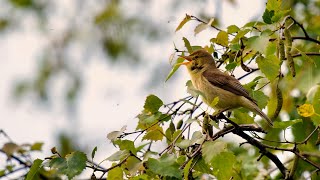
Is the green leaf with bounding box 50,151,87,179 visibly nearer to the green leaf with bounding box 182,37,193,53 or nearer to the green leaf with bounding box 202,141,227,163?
the green leaf with bounding box 202,141,227,163

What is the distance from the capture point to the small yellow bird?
3.46m

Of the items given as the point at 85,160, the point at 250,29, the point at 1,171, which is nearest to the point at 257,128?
the point at 250,29

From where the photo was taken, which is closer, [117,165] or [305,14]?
[117,165]

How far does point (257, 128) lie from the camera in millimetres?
2744

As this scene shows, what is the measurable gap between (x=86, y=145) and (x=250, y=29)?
3.14 m

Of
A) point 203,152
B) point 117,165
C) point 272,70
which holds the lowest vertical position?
point 203,152

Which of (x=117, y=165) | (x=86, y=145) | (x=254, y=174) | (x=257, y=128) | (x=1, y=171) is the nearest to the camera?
(x=117, y=165)

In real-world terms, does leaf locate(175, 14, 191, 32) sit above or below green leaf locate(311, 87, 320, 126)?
above

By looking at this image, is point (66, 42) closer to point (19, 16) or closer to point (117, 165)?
point (19, 16)

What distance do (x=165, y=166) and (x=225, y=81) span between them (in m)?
1.41

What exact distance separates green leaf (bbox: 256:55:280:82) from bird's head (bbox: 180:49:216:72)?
36.2 inches

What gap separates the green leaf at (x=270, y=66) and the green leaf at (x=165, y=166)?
602mm

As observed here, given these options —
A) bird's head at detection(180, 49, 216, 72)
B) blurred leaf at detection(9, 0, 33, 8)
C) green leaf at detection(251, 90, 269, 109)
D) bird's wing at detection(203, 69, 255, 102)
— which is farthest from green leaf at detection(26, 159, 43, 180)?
blurred leaf at detection(9, 0, 33, 8)

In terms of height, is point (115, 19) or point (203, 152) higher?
point (115, 19)
